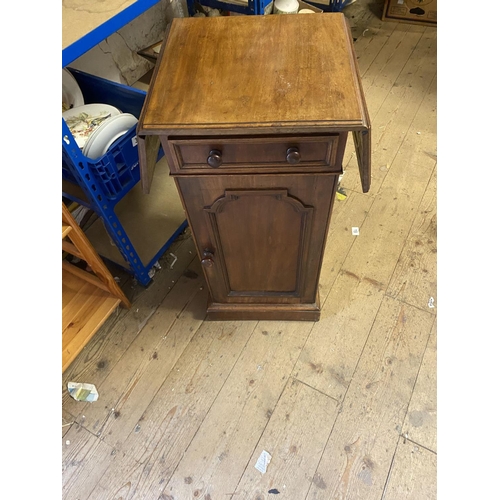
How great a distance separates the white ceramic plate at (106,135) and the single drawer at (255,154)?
0.35m

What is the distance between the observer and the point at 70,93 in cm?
116

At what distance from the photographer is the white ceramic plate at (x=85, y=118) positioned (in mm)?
1014

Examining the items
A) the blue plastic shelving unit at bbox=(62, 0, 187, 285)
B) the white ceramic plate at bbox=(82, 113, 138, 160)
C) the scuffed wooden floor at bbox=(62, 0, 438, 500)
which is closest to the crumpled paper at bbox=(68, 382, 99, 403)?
the scuffed wooden floor at bbox=(62, 0, 438, 500)

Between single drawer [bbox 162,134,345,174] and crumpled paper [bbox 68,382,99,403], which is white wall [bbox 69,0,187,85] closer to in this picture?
single drawer [bbox 162,134,345,174]

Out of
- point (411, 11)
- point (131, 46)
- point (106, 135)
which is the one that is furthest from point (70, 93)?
point (411, 11)

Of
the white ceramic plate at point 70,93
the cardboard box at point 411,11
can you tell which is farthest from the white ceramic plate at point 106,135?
the cardboard box at point 411,11

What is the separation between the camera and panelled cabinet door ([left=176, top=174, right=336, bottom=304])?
2.65 feet

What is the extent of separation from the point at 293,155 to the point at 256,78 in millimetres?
175

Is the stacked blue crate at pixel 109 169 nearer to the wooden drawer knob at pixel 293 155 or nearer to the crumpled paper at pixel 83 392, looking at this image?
the crumpled paper at pixel 83 392

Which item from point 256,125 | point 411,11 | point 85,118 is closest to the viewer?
point 256,125

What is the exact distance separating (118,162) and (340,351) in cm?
A: 91

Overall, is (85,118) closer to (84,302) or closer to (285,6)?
(84,302)

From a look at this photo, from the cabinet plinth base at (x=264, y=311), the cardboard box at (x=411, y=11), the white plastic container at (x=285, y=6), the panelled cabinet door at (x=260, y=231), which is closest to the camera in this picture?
the panelled cabinet door at (x=260, y=231)

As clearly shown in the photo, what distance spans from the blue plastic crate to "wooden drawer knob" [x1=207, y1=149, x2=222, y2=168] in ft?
1.22
